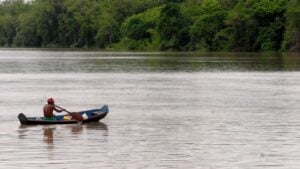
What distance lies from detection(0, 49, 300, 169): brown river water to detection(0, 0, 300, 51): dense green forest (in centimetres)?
6643

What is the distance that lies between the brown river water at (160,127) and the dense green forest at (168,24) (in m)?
66.4

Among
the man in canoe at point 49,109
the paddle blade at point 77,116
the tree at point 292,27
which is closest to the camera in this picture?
the man in canoe at point 49,109

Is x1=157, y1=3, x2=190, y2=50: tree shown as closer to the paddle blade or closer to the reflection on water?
the paddle blade

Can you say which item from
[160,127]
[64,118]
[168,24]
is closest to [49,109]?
[64,118]

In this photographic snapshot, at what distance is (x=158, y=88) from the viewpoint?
44.7m

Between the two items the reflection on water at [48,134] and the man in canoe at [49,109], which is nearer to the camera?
the reflection on water at [48,134]

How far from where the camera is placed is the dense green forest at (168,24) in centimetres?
11612

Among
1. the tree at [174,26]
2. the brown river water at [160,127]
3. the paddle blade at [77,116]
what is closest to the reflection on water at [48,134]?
the brown river water at [160,127]

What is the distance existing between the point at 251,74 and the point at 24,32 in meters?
138

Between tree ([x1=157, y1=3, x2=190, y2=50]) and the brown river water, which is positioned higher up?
tree ([x1=157, y1=3, x2=190, y2=50])

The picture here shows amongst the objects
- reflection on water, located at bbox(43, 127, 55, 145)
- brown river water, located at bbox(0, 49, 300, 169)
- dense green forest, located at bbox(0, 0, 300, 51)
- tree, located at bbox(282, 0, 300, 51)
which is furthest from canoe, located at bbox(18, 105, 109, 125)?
dense green forest, located at bbox(0, 0, 300, 51)

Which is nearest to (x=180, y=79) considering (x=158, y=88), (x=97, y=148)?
(x=158, y=88)

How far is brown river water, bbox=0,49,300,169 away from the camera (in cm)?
1900

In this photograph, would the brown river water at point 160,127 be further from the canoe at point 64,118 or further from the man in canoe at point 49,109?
the man in canoe at point 49,109
